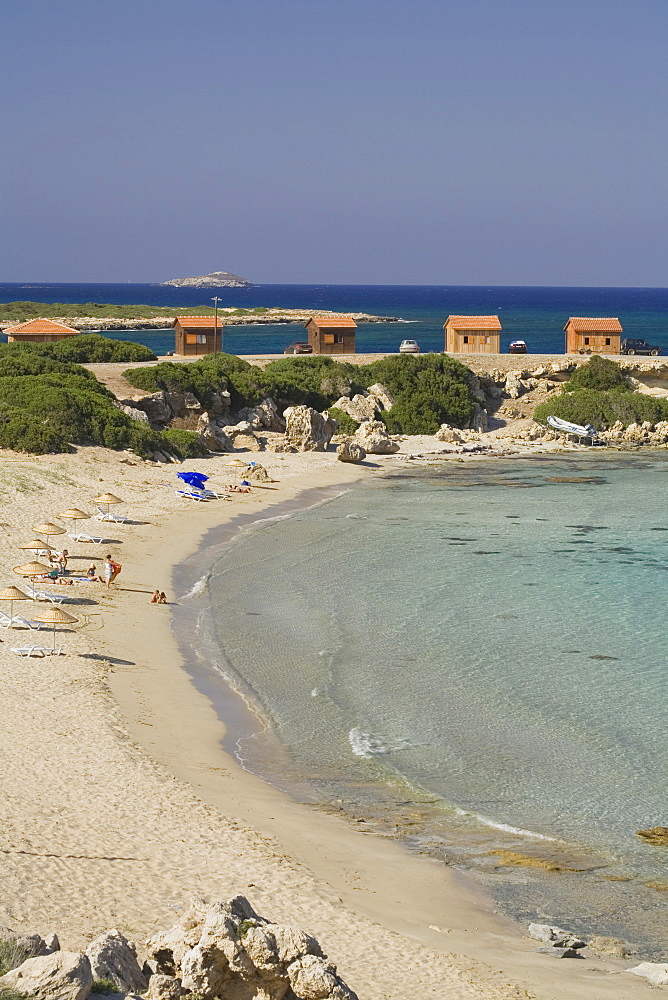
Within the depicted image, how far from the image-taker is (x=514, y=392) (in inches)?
2522

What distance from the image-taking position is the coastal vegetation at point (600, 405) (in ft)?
195

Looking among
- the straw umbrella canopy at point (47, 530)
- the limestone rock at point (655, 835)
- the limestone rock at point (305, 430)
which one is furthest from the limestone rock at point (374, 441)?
the limestone rock at point (655, 835)

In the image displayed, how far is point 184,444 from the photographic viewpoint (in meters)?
47.1

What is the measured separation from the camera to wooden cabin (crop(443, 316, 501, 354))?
70625 millimetres

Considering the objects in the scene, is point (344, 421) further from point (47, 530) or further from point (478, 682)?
point (478, 682)

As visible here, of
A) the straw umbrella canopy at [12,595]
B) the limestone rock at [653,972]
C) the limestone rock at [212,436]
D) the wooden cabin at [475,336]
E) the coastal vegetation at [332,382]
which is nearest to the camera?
the limestone rock at [653,972]

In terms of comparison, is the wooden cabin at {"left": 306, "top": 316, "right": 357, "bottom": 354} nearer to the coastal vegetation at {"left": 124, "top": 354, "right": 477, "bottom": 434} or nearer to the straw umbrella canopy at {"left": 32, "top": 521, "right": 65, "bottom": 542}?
the coastal vegetation at {"left": 124, "top": 354, "right": 477, "bottom": 434}

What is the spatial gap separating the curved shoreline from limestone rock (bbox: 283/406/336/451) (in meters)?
30.2

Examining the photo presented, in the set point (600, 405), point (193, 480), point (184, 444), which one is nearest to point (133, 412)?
point (184, 444)

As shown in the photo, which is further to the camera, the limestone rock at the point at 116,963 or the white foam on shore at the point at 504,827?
the white foam on shore at the point at 504,827

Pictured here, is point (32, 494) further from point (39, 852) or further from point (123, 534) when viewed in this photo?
point (39, 852)

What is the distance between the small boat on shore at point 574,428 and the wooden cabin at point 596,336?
41.9ft

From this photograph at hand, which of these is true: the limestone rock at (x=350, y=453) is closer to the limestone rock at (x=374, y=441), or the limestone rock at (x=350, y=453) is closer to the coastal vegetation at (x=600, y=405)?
the limestone rock at (x=374, y=441)

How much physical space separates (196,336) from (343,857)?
56.0 m
